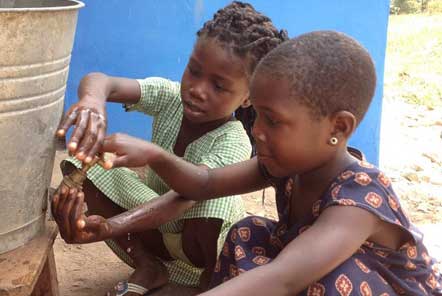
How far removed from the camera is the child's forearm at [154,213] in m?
2.07

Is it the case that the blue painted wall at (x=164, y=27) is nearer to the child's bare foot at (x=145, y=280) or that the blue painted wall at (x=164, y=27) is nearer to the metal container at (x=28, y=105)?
the child's bare foot at (x=145, y=280)

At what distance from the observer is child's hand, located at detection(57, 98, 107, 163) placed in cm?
168

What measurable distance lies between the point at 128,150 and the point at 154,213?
32 cm

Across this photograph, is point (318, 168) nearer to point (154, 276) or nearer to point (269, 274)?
point (269, 274)

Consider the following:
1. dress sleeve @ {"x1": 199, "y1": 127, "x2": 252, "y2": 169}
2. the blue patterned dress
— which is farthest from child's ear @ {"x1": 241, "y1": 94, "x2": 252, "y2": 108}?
the blue patterned dress

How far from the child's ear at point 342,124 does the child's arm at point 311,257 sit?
176 mm

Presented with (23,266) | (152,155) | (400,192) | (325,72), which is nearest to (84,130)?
(152,155)

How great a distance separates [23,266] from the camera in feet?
5.74

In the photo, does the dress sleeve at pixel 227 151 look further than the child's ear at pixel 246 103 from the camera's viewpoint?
No

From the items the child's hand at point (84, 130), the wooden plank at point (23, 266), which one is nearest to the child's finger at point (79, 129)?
the child's hand at point (84, 130)

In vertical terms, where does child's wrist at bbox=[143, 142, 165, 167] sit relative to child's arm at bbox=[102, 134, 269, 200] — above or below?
above

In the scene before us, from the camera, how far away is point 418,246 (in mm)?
1781

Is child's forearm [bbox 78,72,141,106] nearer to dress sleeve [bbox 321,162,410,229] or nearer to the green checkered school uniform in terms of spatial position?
the green checkered school uniform

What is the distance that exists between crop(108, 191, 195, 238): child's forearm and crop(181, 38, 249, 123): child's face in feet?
0.95
